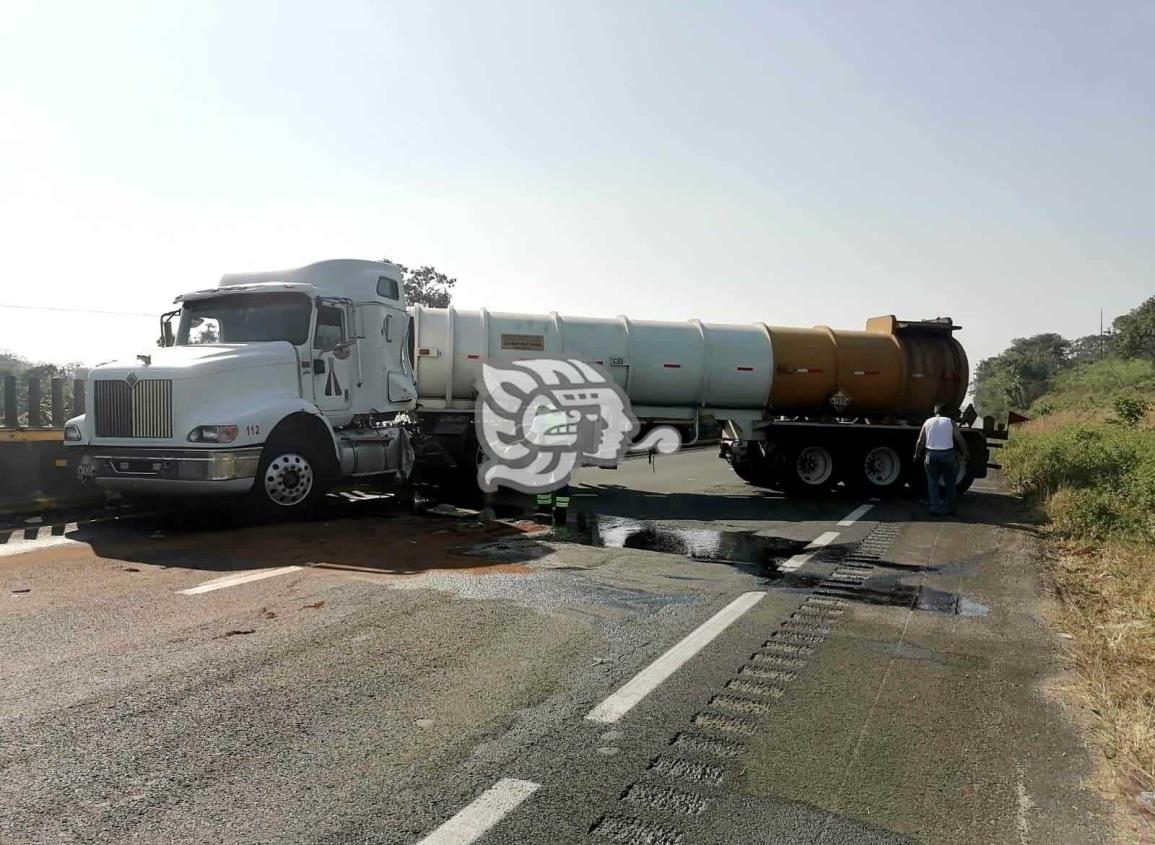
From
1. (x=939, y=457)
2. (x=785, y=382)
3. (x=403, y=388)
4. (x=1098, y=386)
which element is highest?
(x=1098, y=386)

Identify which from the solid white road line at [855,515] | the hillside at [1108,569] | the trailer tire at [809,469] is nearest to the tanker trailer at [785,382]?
the trailer tire at [809,469]

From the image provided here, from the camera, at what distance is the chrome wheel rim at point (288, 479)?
1021 centimetres

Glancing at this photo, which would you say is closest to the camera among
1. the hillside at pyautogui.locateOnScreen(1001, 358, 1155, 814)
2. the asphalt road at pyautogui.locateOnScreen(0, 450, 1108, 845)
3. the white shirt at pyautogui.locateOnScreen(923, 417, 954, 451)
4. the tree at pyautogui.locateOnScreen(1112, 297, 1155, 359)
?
Answer: the asphalt road at pyautogui.locateOnScreen(0, 450, 1108, 845)

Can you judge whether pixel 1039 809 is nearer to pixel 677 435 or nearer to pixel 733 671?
pixel 733 671

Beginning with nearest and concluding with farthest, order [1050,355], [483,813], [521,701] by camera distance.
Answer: [483,813], [521,701], [1050,355]

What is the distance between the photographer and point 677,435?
1667 centimetres

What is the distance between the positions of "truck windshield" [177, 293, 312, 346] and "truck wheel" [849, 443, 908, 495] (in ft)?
34.3

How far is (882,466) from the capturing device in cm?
1691

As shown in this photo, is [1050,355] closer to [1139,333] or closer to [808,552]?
[1139,333]

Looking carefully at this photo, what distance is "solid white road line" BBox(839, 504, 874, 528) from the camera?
490 inches

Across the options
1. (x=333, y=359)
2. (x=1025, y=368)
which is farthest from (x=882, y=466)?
(x=1025, y=368)

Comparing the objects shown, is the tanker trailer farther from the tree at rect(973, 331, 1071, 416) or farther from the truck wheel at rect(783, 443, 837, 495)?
the tree at rect(973, 331, 1071, 416)

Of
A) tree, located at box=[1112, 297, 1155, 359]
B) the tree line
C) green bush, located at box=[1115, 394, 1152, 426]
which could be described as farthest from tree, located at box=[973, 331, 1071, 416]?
green bush, located at box=[1115, 394, 1152, 426]

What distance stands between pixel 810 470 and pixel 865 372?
2.14 m
